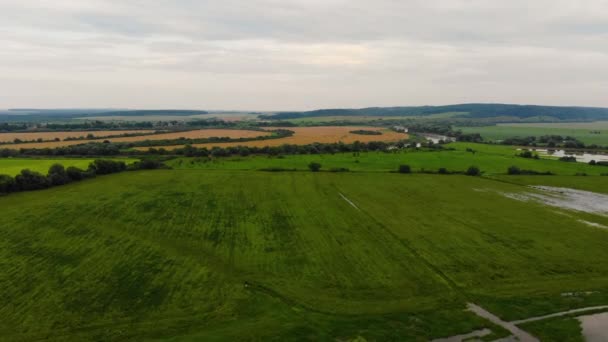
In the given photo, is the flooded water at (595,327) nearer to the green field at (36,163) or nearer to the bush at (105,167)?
the bush at (105,167)

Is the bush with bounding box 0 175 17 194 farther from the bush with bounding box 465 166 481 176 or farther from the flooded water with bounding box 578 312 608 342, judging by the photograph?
the bush with bounding box 465 166 481 176

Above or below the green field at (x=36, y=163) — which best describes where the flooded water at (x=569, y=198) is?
below

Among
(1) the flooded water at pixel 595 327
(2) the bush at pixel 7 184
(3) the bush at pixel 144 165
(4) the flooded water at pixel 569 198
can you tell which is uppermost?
(3) the bush at pixel 144 165

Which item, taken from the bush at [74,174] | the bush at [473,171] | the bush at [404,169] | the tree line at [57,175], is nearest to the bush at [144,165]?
the tree line at [57,175]

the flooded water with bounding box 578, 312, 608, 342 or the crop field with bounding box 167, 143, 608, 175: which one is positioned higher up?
the crop field with bounding box 167, 143, 608, 175

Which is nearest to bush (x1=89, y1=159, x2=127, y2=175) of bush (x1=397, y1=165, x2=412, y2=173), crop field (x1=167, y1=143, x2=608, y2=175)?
crop field (x1=167, y1=143, x2=608, y2=175)

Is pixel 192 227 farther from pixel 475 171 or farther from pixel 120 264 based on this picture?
pixel 475 171
